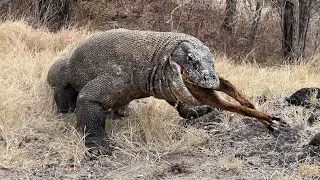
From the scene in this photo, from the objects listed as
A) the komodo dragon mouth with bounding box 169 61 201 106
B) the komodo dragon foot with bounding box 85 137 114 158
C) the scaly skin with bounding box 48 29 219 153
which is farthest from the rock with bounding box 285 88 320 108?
the komodo dragon foot with bounding box 85 137 114 158

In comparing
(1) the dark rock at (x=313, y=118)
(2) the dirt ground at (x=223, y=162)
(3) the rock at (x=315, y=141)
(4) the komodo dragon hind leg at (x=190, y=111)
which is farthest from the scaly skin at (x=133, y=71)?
(1) the dark rock at (x=313, y=118)

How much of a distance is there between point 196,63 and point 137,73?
→ 0.56m

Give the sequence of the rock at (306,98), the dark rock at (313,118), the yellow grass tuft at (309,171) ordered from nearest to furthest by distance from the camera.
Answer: the yellow grass tuft at (309,171) < the dark rock at (313,118) < the rock at (306,98)

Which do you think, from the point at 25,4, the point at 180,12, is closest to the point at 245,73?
the point at 180,12

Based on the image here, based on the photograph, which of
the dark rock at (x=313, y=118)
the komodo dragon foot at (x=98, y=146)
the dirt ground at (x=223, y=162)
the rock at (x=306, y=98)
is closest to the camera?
the dirt ground at (x=223, y=162)

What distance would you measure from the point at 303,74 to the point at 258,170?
4.10 m

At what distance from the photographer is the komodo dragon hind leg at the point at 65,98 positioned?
5812 mm

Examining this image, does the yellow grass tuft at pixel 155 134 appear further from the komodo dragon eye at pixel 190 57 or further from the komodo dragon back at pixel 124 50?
the komodo dragon eye at pixel 190 57

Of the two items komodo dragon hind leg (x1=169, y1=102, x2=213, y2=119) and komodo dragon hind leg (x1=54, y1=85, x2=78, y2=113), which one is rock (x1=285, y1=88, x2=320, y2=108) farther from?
komodo dragon hind leg (x1=54, y1=85, x2=78, y2=113)

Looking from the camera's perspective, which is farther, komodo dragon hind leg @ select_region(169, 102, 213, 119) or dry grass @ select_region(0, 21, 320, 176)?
komodo dragon hind leg @ select_region(169, 102, 213, 119)

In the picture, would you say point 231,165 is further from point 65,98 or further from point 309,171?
point 65,98

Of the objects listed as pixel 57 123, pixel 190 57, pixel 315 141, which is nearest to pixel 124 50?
pixel 190 57

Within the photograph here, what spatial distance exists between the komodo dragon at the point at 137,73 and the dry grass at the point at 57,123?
10.9 inches

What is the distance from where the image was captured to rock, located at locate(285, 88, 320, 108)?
19.7 ft
